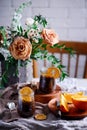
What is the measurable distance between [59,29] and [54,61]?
3.44 ft

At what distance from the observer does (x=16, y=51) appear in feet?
4.10

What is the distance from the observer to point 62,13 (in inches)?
91.0

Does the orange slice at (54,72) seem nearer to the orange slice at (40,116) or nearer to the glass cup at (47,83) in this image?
the glass cup at (47,83)

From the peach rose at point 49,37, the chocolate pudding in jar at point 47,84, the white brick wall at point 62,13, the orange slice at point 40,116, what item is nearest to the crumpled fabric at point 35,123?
the orange slice at point 40,116

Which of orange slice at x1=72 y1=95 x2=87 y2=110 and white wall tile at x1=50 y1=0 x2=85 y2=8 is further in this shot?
white wall tile at x1=50 y1=0 x2=85 y2=8

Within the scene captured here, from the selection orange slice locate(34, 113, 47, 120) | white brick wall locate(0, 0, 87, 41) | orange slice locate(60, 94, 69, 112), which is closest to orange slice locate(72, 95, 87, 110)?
orange slice locate(60, 94, 69, 112)

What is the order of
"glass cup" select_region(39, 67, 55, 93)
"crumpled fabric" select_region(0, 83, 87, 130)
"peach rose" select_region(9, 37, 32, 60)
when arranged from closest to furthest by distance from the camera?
1. "crumpled fabric" select_region(0, 83, 87, 130)
2. "peach rose" select_region(9, 37, 32, 60)
3. "glass cup" select_region(39, 67, 55, 93)

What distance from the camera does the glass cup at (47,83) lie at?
1.35 metres

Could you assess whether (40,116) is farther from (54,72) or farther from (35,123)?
(54,72)

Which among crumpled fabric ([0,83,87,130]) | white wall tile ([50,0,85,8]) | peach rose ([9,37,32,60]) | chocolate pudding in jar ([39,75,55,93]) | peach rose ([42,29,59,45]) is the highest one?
white wall tile ([50,0,85,8])

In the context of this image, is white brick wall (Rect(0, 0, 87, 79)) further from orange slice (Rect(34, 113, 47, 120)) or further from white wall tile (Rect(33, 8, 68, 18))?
orange slice (Rect(34, 113, 47, 120))

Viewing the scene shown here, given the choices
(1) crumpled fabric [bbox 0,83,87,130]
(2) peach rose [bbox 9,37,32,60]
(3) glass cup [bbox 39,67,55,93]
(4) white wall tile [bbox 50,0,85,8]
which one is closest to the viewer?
(1) crumpled fabric [bbox 0,83,87,130]

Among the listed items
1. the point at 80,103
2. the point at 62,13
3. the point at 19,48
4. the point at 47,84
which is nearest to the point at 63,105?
the point at 80,103

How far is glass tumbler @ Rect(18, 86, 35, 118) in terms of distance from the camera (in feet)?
3.95
